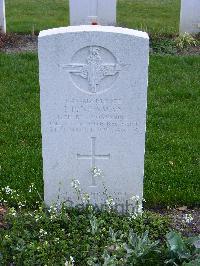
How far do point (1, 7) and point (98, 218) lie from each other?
7069 millimetres

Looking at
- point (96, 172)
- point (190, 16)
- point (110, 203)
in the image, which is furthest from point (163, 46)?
point (110, 203)

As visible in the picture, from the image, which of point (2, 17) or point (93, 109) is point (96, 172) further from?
point (2, 17)

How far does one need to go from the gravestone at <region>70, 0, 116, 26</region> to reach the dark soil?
36.8 inches

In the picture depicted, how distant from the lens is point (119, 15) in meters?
13.2

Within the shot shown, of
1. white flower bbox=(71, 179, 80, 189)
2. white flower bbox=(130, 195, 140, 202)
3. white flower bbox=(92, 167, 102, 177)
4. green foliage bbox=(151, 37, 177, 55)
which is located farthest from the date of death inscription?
green foliage bbox=(151, 37, 177, 55)

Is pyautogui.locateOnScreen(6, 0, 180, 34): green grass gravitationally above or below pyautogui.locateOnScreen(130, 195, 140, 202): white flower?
above

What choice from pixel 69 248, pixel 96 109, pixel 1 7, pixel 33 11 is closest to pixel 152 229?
pixel 69 248

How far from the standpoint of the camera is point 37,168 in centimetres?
571

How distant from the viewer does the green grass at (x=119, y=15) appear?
11678 millimetres

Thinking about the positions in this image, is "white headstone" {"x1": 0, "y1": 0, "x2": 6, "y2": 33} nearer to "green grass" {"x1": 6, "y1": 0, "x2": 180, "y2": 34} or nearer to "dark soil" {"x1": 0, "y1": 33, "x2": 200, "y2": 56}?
"dark soil" {"x1": 0, "y1": 33, "x2": 200, "y2": 56}

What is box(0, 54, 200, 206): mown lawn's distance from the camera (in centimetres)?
541

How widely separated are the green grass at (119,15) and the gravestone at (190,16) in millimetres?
285

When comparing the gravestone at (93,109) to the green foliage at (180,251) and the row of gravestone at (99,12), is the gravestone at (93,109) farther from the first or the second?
the row of gravestone at (99,12)

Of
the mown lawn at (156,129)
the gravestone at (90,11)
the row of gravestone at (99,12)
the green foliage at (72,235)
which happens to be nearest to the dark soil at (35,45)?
the row of gravestone at (99,12)
